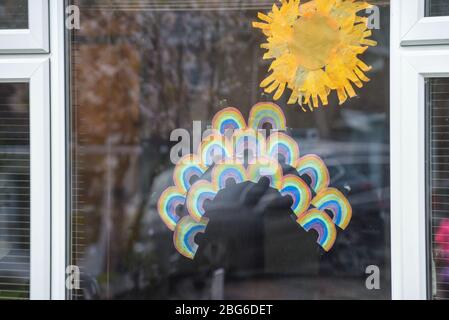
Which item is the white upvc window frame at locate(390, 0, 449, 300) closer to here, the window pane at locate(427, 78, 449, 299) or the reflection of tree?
the window pane at locate(427, 78, 449, 299)

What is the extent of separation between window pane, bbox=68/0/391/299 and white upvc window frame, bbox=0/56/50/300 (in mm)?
98

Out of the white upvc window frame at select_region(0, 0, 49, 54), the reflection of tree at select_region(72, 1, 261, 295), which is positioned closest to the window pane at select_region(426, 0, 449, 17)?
the reflection of tree at select_region(72, 1, 261, 295)

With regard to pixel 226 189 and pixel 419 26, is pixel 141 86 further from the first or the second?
pixel 419 26

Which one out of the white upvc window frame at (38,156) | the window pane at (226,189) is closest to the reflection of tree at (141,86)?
the window pane at (226,189)

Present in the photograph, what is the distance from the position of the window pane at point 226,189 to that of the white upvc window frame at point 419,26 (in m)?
0.10

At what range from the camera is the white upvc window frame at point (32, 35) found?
1935 millimetres

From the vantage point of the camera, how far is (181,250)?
208cm

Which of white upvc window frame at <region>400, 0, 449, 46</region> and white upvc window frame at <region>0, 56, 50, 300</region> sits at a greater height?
white upvc window frame at <region>400, 0, 449, 46</region>

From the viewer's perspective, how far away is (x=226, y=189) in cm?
208

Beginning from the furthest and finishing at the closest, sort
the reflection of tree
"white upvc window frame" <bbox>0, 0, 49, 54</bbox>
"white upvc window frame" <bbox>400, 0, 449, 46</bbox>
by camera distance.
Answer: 1. the reflection of tree
2. "white upvc window frame" <bbox>0, 0, 49, 54</bbox>
3. "white upvc window frame" <bbox>400, 0, 449, 46</bbox>

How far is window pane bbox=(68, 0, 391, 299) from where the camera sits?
199 cm

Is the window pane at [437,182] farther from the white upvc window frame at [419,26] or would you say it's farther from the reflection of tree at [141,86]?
the reflection of tree at [141,86]

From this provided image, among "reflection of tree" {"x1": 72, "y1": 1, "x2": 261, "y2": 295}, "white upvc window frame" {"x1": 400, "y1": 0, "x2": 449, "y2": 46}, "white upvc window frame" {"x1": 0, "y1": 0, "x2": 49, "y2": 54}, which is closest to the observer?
"white upvc window frame" {"x1": 400, "y1": 0, "x2": 449, "y2": 46}

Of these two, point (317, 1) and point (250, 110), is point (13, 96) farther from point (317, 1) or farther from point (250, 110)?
point (317, 1)
